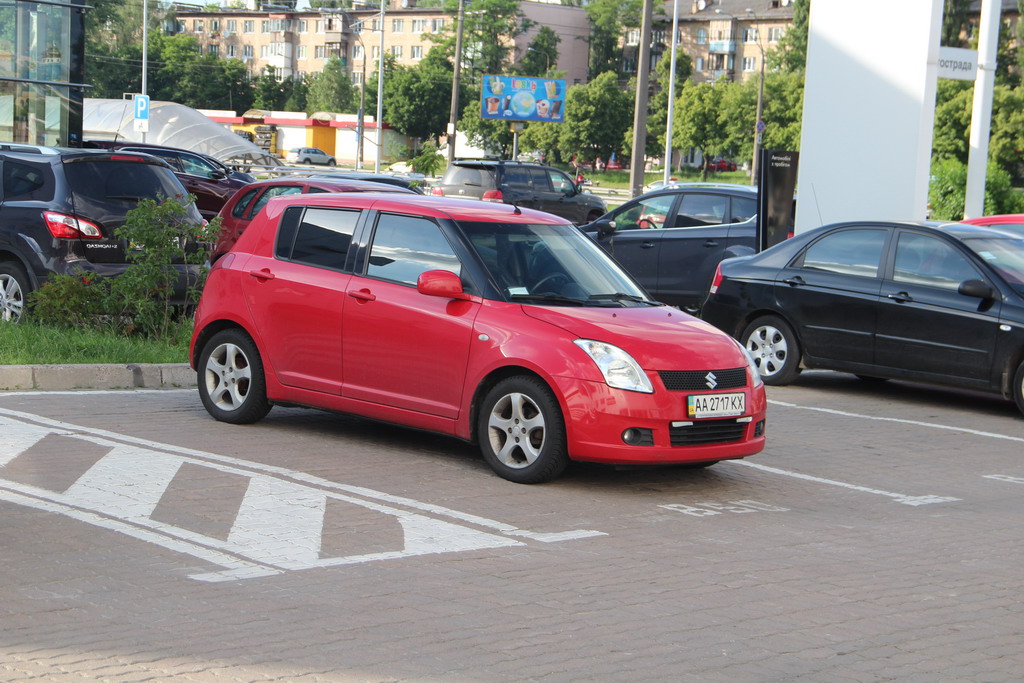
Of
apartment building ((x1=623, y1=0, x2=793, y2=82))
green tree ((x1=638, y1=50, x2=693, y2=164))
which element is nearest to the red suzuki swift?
green tree ((x1=638, y1=50, x2=693, y2=164))

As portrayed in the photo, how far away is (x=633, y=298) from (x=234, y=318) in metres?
2.77

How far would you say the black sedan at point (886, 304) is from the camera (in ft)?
37.2

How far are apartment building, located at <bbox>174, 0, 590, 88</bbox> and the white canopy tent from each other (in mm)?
66039

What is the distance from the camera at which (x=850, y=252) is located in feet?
40.5

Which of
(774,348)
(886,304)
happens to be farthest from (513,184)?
(886,304)

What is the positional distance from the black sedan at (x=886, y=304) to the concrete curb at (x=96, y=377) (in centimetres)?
516

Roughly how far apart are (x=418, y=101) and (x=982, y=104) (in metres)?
97.7

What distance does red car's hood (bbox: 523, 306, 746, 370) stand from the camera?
7672mm

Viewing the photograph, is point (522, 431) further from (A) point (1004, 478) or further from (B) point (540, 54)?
(B) point (540, 54)

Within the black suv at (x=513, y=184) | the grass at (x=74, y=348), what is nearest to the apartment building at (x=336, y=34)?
the black suv at (x=513, y=184)

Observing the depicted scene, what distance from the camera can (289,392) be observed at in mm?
8984

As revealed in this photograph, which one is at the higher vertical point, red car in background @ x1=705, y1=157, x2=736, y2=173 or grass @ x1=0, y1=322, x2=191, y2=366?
red car in background @ x1=705, y1=157, x2=736, y2=173

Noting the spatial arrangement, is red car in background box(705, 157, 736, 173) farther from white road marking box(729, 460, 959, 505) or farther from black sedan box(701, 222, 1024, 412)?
white road marking box(729, 460, 959, 505)

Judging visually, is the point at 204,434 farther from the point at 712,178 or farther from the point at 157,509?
the point at 712,178
